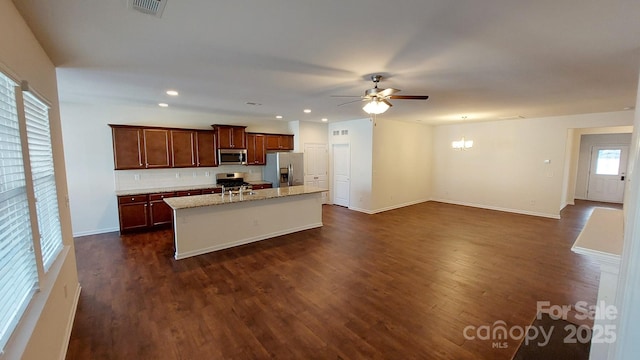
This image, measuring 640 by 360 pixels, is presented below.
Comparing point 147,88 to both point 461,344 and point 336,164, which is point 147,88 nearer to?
point 461,344

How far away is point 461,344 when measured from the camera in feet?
7.44

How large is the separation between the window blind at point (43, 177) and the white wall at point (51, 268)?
0.11 m

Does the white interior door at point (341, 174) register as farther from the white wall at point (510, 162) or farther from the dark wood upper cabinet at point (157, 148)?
the dark wood upper cabinet at point (157, 148)

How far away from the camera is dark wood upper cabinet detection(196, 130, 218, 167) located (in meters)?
6.05

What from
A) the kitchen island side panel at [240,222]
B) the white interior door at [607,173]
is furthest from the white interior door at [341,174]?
the white interior door at [607,173]

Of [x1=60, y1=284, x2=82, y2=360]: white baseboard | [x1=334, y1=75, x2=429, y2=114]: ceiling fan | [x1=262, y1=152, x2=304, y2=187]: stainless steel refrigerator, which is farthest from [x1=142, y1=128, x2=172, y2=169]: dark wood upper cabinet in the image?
[x1=334, y1=75, x2=429, y2=114]: ceiling fan

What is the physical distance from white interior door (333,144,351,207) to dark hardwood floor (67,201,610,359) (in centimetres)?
270

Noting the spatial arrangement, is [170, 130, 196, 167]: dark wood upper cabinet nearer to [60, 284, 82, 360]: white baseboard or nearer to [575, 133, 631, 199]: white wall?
[60, 284, 82, 360]: white baseboard

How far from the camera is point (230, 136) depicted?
6398 millimetres

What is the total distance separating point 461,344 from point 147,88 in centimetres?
479

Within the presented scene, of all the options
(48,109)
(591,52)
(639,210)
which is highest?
(591,52)

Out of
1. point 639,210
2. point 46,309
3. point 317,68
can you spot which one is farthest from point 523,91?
point 46,309

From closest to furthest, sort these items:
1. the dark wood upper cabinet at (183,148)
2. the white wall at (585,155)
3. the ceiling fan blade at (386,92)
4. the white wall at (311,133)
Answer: the ceiling fan blade at (386,92) < the dark wood upper cabinet at (183,148) < the white wall at (311,133) < the white wall at (585,155)

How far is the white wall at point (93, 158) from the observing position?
4980mm
